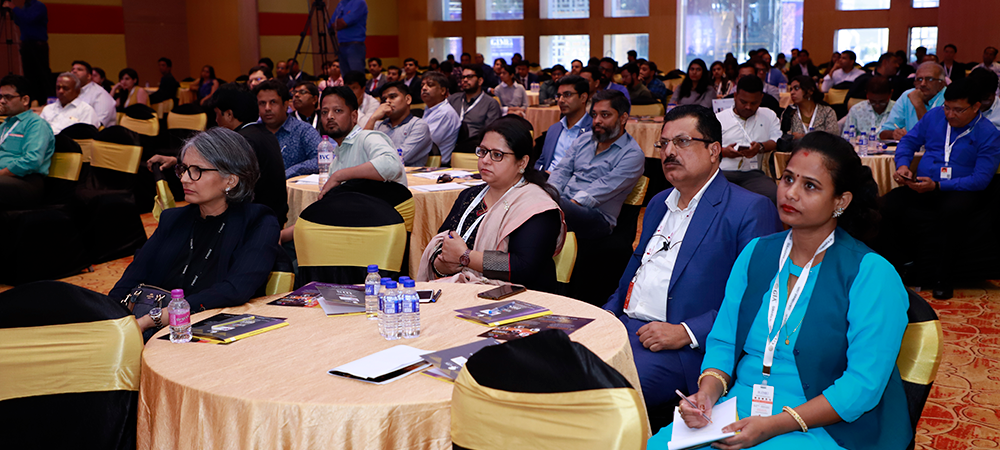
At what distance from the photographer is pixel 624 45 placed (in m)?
22.7

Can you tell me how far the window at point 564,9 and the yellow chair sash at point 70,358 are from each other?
21762 mm

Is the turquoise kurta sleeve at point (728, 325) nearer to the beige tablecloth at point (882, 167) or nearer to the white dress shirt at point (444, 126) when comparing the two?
the beige tablecloth at point (882, 167)

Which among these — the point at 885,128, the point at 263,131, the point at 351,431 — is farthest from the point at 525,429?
the point at 885,128

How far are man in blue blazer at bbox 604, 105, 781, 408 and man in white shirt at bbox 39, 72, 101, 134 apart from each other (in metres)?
7.84

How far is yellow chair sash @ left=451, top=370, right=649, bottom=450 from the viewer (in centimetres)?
134

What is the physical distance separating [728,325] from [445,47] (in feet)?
75.6

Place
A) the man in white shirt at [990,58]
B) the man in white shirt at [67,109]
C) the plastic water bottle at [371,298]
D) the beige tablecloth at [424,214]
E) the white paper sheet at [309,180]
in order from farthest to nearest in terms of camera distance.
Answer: the man in white shirt at [990,58] → the man in white shirt at [67,109] → the white paper sheet at [309,180] → the beige tablecloth at [424,214] → the plastic water bottle at [371,298]

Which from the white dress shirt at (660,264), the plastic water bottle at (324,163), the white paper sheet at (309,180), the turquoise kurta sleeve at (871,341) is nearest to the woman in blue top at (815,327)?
the turquoise kurta sleeve at (871,341)

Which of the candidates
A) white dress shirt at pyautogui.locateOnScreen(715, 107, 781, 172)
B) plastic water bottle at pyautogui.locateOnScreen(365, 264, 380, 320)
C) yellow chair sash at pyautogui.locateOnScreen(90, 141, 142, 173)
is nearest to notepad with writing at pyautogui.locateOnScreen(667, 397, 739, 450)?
plastic water bottle at pyautogui.locateOnScreen(365, 264, 380, 320)

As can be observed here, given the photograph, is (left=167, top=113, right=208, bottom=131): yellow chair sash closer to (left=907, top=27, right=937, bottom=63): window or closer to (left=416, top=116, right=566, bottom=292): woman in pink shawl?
(left=416, top=116, right=566, bottom=292): woman in pink shawl

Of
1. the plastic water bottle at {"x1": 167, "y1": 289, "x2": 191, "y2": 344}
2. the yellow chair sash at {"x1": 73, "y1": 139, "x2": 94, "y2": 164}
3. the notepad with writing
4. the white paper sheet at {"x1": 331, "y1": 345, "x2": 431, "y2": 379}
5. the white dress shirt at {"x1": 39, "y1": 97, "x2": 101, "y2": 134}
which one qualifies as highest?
the white dress shirt at {"x1": 39, "y1": 97, "x2": 101, "y2": 134}

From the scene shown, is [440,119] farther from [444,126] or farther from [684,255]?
[684,255]

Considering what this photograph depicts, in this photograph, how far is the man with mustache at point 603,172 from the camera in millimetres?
4719

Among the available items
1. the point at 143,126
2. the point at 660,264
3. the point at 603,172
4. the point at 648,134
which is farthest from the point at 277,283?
the point at 143,126
